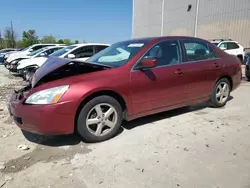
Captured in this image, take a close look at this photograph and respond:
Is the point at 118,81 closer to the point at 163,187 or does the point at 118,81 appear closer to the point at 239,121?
the point at 163,187

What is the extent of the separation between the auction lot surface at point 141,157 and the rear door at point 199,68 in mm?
614

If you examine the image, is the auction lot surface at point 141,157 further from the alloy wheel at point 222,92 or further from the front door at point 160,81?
the alloy wheel at point 222,92

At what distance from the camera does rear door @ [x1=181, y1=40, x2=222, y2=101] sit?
4.07m

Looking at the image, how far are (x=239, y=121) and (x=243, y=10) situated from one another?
55.1ft

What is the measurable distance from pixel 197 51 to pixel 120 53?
5.11 ft

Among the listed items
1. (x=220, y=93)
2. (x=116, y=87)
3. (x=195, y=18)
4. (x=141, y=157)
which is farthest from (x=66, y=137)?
(x=195, y=18)

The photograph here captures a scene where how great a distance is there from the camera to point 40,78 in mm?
3178

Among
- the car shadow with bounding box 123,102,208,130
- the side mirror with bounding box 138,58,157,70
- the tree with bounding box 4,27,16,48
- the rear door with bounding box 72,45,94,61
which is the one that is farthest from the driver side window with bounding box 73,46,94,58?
the tree with bounding box 4,27,16,48

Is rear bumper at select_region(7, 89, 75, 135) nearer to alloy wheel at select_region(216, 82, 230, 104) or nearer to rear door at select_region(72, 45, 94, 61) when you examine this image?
alloy wheel at select_region(216, 82, 230, 104)

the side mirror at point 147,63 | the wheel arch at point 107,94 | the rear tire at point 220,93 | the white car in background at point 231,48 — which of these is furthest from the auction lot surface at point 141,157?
the white car in background at point 231,48

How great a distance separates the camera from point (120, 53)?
3.95 metres

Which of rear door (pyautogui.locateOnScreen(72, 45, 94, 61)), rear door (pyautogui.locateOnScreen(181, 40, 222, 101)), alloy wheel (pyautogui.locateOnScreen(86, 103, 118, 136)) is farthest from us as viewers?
rear door (pyautogui.locateOnScreen(72, 45, 94, 61))

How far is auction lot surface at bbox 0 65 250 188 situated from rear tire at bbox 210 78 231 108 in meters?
0.76

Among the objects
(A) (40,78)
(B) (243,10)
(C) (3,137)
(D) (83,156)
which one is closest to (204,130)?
(D) (83,156)
